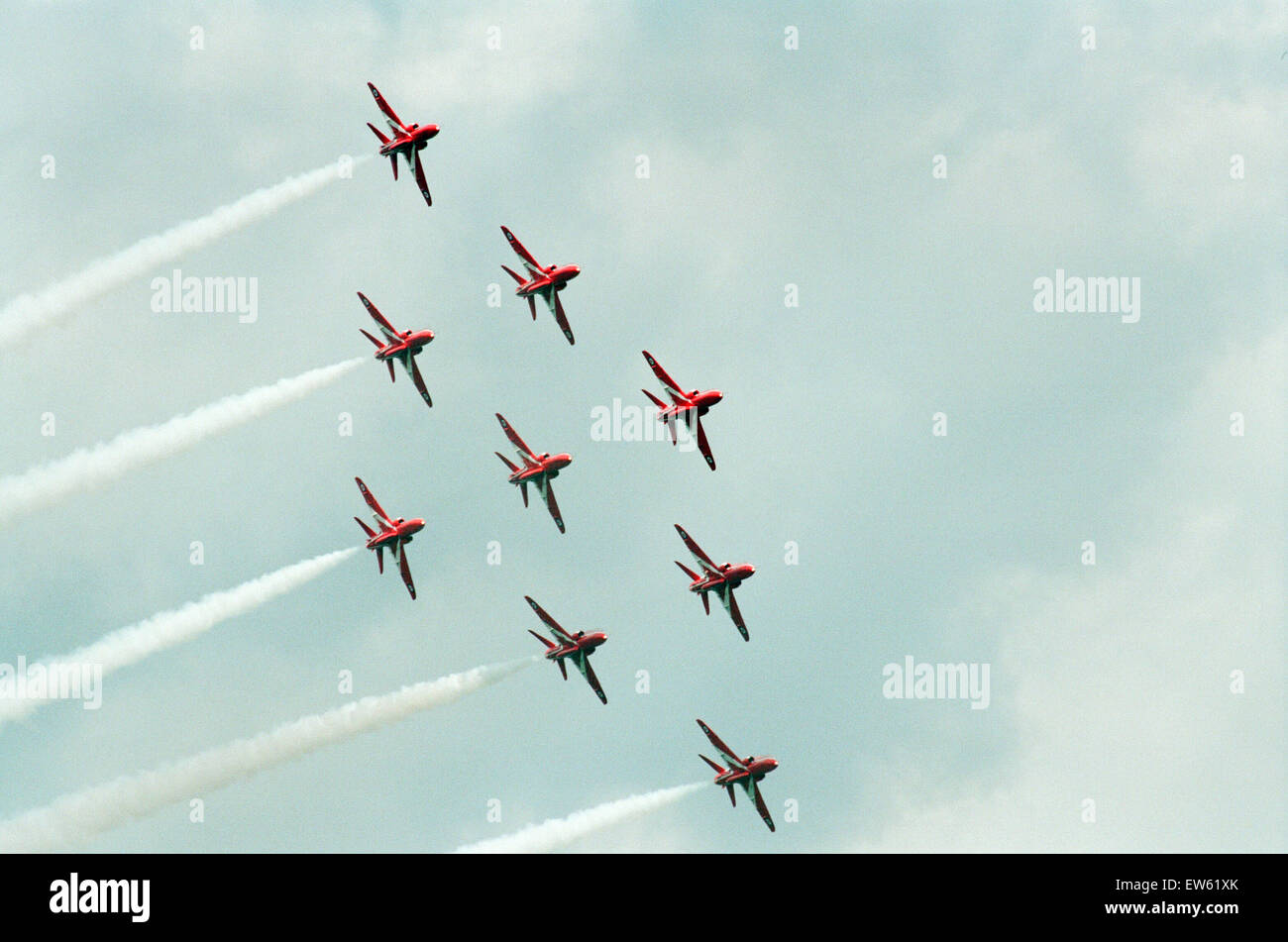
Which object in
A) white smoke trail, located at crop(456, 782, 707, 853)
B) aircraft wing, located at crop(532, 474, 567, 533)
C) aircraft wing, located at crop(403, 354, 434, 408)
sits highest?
aircraft wing, located at crop(403, 354, 434, 408)

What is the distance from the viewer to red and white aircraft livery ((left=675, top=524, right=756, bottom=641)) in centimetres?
15500

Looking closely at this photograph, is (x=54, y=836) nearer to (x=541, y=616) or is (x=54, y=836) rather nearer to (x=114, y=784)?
(x=114, y=784)

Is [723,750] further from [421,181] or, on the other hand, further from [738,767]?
[421,181]

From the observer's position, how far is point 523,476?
156125mm

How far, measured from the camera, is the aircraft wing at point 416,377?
517ft

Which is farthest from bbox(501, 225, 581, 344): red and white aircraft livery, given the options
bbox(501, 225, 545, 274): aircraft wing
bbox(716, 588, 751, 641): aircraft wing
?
bbox(716, 588, 751, 641): aircraft wing

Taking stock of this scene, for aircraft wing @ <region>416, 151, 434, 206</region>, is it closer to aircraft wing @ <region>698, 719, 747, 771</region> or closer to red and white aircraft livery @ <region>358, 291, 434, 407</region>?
red and white aircraft livery @ <region>358, 291, 434, 407</region>

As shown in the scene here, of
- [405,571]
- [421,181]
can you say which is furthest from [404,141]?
[405,571]

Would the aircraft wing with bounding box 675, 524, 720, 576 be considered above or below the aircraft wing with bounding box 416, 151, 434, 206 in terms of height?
below

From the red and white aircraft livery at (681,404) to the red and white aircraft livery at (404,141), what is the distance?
21752 millimetres

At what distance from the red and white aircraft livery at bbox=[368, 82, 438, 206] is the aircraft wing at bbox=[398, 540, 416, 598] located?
26409 mm

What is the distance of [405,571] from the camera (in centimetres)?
15750
